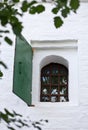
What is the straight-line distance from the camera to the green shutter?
205 inches

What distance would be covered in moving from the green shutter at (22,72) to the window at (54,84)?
371 millimetres

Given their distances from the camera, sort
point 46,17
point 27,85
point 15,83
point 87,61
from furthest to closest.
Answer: point 46,17, point 87,61, point 27,85, point 15,83

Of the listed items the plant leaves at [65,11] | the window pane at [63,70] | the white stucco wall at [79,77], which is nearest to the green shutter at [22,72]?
the white stucco wall at [79,77]

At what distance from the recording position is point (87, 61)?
5.91m

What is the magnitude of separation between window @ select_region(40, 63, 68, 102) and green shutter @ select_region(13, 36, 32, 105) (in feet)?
1.22

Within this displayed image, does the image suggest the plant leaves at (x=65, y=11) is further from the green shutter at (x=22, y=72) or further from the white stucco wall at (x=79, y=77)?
the white stucco wall at (x=79, y=77)

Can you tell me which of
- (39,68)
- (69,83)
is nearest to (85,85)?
(69,83)

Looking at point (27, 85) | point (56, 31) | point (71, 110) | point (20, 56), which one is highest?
point (56, 31)

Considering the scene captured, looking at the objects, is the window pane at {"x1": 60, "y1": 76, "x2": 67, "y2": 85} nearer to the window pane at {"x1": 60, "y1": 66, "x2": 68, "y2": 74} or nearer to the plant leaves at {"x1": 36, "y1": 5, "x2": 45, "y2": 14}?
the window pane at {"x1": 60, "y1": 66, "x2": 68, "y2": 74}

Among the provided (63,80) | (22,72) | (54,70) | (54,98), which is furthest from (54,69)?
(22,72)

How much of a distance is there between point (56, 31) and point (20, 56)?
1069 mm

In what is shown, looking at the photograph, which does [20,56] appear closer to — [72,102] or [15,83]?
[15,83]

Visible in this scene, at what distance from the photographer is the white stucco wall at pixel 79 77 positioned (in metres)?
5.49

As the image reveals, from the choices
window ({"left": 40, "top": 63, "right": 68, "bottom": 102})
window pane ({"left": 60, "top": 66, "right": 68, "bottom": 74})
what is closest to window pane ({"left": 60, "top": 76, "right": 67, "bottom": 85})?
window ({"left": 40, "top": 63, "right": 68, "bottom": 102})
